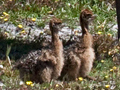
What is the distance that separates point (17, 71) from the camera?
26.5 feet

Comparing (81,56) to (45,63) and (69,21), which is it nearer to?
(45,63)

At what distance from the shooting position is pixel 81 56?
7688 mm

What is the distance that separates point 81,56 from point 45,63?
2.29 ft

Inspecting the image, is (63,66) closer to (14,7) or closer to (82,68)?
(82,68)

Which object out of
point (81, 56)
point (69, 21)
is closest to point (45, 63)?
point (81, 56)

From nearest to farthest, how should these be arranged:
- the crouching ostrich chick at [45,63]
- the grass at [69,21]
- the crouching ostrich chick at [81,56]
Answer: the crouching ostrich chick at [45,63]
the grass at [69,21]
the crouching ostrich chick at [81,56]

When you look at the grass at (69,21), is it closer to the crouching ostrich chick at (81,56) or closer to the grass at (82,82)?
the grass at (82,82)

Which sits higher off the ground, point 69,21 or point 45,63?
point 69,21

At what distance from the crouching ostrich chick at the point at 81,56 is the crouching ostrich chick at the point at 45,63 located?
22cm

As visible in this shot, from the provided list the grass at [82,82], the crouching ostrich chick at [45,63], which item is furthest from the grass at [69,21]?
the crouching ostrich chick at [45,63]

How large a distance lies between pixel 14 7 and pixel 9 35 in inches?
62.5

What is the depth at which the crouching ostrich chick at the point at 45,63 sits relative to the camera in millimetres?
7324

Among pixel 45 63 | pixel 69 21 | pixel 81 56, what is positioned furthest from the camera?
pixel 69 21

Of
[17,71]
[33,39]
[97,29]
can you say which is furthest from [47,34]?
[17,71]
